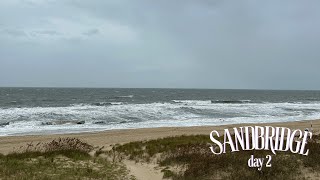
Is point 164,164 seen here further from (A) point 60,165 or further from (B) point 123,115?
(B) point 123,115

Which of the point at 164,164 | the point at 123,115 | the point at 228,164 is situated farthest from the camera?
the point at 123,115

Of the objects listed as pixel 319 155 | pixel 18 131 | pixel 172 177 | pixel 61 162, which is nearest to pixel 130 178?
pixel 172 177

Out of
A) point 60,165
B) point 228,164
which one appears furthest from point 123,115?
point 228,164

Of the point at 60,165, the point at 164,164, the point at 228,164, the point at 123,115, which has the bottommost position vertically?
Result: the point at 123,115

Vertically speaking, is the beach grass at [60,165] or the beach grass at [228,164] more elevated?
the beach grass at [228,164]

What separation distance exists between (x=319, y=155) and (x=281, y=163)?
1.40 metres

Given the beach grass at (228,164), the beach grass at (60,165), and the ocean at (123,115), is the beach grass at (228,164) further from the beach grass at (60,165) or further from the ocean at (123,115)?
the ocean at (123,115)

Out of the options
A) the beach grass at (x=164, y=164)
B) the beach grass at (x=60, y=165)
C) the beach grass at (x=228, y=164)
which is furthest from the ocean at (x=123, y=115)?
the beach grass at (x=228, y=164)

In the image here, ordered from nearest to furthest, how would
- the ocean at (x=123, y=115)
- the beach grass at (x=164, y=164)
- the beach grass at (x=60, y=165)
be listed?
the beach grass at (x=164, y=164), the beach grass at (x=60, y=165), the ocean at (x=123, y=115)

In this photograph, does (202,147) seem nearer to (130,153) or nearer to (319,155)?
(130,153)

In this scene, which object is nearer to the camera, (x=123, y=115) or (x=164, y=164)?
(x=164, y=164)

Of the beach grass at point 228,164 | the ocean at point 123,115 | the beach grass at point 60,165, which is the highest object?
the beach grass at point 228,164

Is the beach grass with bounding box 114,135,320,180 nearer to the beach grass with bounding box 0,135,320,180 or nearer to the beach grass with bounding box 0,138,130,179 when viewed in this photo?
the beach grass with bounding box 0,135,320,180

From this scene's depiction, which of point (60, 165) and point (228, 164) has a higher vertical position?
point (228, 164)
